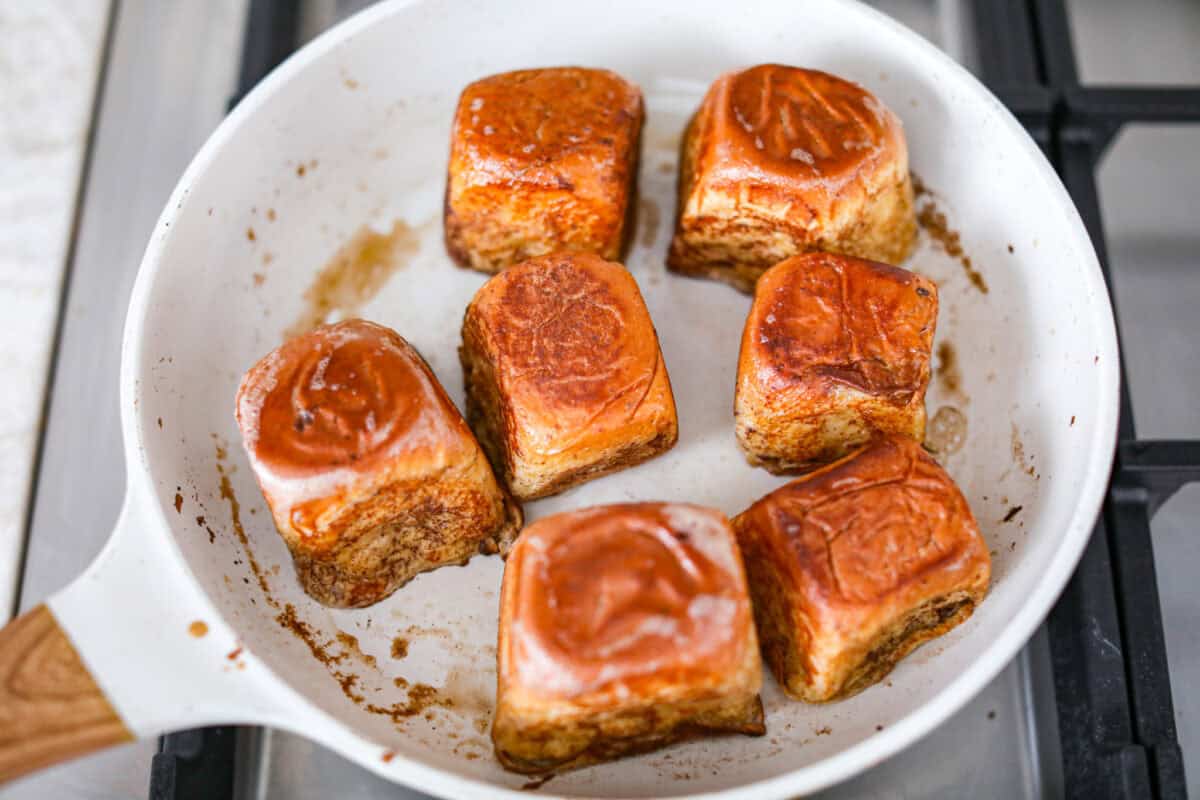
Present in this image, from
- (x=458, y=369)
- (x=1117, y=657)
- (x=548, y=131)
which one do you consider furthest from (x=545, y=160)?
(x=1117, y=657)

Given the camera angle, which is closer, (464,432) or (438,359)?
(464,432)

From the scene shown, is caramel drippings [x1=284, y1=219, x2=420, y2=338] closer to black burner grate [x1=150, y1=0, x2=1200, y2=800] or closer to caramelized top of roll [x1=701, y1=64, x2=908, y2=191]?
caramelized top of roll [x1=701, y1=64, x2=908, y2=191]

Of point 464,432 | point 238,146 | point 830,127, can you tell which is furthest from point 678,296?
point 238,146

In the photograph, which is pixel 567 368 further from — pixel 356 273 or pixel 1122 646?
pixel 1122 646

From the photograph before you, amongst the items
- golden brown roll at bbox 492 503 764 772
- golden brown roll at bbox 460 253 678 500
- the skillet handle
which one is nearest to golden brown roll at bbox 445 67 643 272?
golden brown roll at bbox 460 253 678 500

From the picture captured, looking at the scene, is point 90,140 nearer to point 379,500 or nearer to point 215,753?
point 379,500

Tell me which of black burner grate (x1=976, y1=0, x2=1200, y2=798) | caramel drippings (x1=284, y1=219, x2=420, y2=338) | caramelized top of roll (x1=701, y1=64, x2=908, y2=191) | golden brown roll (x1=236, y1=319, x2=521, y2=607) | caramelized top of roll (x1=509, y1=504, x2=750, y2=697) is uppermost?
caramelized top of roll (x1=701, y1=64, x2=908, y2=191)

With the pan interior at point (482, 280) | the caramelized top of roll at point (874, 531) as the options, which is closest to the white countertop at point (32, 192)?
the pan interior at point (482, 280)
